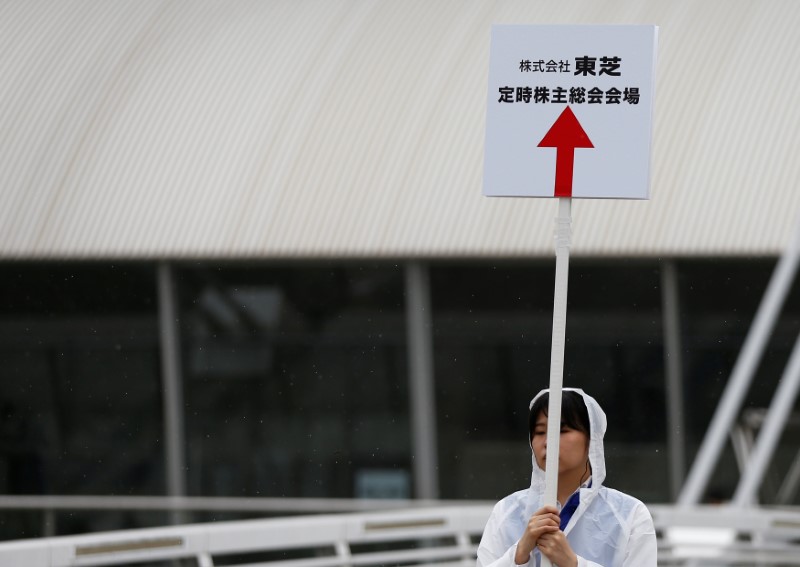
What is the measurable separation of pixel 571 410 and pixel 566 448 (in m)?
0.12

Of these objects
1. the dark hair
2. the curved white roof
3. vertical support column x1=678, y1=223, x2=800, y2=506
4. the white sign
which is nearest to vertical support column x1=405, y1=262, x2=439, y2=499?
the curved white roof

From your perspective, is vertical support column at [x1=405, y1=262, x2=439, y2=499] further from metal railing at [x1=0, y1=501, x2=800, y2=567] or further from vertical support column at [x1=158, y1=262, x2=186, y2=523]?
vertical support column at [x1=158, y1=262, x2=186, y2=523]

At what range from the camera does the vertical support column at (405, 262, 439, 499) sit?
1509 cm

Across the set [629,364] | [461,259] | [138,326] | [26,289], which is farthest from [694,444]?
[26,289]

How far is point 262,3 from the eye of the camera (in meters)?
17.7

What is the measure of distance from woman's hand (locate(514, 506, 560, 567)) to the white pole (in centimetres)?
6

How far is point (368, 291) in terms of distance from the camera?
594 inches

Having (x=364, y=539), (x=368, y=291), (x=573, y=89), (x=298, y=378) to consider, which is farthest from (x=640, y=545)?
(x=298, y=378)

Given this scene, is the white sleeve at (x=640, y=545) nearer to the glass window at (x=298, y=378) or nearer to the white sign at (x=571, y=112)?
the white sign at (x=571, y=112)

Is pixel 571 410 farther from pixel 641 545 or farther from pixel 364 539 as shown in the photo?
pixel 364 539

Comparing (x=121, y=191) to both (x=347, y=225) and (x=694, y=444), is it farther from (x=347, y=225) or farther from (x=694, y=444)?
(x=694, y=444)

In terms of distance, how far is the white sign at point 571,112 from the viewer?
5078mm

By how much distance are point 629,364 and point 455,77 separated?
345cm

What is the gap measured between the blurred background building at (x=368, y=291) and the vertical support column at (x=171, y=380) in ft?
0.07
